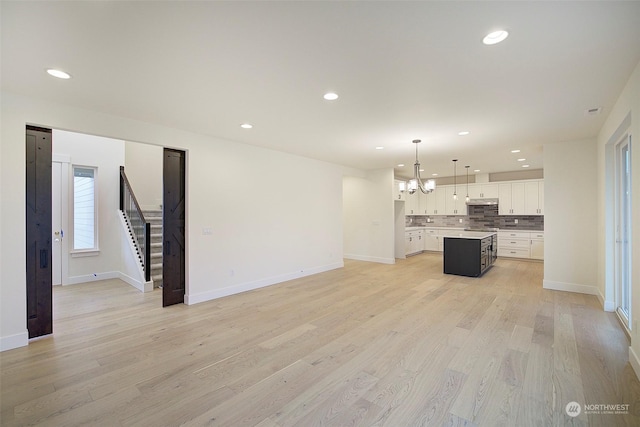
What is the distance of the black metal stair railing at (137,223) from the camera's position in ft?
17.4

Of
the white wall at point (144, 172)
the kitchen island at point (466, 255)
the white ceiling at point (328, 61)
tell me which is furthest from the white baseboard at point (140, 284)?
the kitchen island at point (466, 255)

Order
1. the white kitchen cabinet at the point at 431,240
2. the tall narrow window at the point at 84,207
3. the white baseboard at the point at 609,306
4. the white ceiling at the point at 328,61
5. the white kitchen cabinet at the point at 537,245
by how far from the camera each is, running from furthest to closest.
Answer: the white kitchen cabinet at the point at 431,240 < the white kitchen cabinet at the point at 537,245 < the tall narrow window at the point at 84,207 < the white baseboard at the point at 609,306 < the white ceiling at the point at 328,61

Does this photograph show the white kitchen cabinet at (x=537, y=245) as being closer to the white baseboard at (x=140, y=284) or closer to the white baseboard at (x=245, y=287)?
the white baseboard at (x=245, y=287)

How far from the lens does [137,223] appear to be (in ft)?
19.6

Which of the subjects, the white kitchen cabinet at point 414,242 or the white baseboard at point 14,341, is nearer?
the white baseboard at point 14,341

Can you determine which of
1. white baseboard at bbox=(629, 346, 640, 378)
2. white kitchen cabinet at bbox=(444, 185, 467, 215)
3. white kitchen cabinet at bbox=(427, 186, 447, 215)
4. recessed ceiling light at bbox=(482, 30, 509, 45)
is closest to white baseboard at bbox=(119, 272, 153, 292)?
recessed ceiling light at bbox=(482, 30, 509, 45)

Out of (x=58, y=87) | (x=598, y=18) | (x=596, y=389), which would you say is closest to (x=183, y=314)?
(x=58, y=87)

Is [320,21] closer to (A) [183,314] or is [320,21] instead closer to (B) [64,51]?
(B) [64,51]

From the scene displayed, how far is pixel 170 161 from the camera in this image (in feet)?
14.6

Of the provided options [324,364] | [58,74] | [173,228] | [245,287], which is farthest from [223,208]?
[324,364]

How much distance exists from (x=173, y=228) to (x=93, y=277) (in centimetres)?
317

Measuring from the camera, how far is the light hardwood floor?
202cm

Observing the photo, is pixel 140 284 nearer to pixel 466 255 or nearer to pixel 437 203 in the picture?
pixel 466 255

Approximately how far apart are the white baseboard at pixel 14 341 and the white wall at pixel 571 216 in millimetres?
7583
